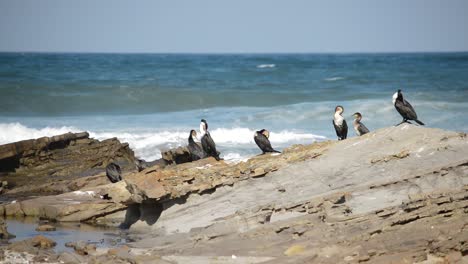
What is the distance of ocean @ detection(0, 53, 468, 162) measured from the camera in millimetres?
24312

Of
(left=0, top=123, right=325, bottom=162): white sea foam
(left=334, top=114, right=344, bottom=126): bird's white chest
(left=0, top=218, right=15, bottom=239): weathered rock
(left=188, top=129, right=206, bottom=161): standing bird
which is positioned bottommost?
(left=0, top=123, right=325, bottom=162): white sea foam

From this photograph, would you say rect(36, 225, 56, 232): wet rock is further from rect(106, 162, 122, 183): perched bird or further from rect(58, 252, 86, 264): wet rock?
rect(106, 162, 122, 183): perched bird

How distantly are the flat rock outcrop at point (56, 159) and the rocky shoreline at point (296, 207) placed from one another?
2.26 meters

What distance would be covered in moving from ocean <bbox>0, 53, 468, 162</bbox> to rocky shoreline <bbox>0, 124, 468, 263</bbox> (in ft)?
26.4

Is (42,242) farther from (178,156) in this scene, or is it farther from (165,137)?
(165,137)

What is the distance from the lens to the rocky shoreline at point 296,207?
8656mm

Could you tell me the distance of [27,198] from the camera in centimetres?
1395

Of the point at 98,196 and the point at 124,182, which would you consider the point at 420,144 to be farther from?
the point at 98,196

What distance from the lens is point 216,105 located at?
114ft

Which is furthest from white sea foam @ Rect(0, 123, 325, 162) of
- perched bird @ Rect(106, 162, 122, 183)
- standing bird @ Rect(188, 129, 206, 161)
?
perched bird @ Rect(106, 162, 122, 183)

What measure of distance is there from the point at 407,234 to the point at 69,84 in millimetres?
34268

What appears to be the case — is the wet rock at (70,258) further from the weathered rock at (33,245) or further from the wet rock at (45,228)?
the wet rock at (45,228)

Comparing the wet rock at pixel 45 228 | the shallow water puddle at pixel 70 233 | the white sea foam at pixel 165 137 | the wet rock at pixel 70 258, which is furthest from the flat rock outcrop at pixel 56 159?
the wet rock at pixel 70 258

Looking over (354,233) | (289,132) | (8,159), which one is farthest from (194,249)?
(289,132)
